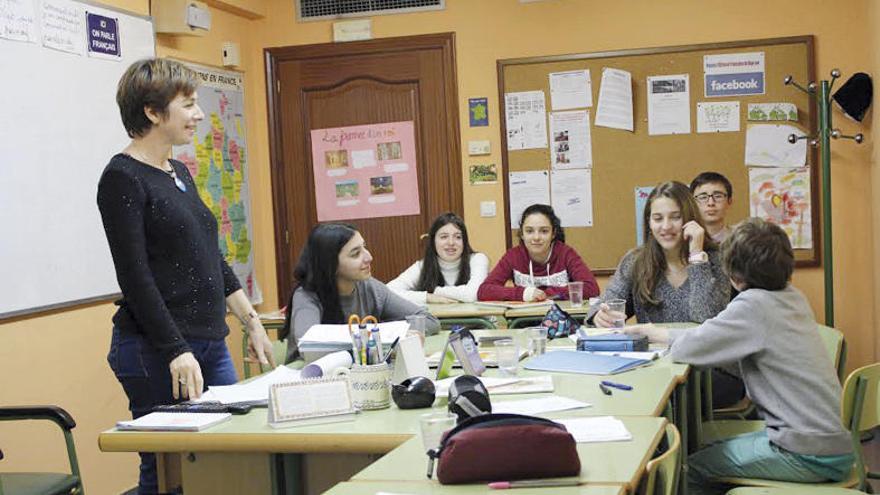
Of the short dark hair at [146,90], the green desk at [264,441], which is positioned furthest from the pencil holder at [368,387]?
the short dark hair at [146,90]

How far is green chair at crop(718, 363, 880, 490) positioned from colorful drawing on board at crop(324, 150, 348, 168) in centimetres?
406

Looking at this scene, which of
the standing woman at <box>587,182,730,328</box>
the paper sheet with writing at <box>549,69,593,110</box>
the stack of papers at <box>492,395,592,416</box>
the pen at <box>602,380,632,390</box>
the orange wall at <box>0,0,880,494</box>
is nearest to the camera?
the stack of papers at <box>492,395,592,416</box>

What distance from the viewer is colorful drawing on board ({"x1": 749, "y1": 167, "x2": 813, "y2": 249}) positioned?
19.6ft

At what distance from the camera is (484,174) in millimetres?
6371

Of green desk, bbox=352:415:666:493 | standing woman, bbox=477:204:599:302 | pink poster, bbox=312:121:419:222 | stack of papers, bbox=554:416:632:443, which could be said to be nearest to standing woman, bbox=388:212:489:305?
standing woman, bbox=477:204:599:302

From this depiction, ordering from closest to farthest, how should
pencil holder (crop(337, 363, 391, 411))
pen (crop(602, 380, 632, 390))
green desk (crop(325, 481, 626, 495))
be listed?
green desk (crop(325, 481, 626, 495)) < pencil holder (crop(337, 363, 391, 411)) < pen (crop(602, 380, 632, 390))

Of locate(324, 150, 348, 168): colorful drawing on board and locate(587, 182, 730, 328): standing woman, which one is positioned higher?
locate(324, 150, 348, 168): colorful drawing on board

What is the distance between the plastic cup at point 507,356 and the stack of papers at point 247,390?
0.57m

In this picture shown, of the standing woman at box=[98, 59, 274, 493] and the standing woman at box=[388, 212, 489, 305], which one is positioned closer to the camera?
the standing woman at box=[98, 59, 274, 493]

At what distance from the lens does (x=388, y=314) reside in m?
4.09

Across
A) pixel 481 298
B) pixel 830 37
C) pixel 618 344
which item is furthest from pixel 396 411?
pixel 830 37

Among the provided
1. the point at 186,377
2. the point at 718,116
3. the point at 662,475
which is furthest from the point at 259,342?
the point at 718,116

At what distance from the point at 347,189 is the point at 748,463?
4027 mm

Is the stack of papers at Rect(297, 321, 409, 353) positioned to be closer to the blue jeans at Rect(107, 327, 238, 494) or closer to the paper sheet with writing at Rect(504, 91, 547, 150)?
the blue jeans at Rect(107, 327, 238, 494)
